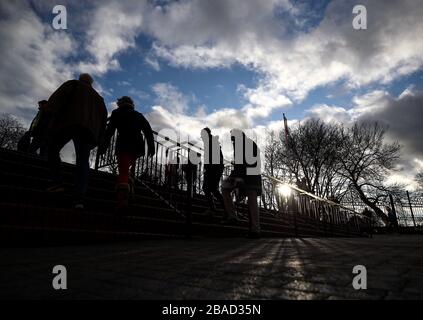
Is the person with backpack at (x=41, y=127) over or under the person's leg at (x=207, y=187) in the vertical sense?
over

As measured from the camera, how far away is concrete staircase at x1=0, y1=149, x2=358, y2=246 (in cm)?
305

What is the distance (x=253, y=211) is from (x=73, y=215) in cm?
345

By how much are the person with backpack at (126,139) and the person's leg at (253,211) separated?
2.32 meters

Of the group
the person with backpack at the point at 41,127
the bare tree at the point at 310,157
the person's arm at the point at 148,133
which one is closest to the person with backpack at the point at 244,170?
the person's arm at the point at 148,133

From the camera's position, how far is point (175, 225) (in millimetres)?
4930

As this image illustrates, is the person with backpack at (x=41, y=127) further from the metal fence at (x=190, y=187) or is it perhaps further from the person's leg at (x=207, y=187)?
the person's leg at (x=207, y=187)

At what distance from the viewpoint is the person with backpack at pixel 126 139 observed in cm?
407

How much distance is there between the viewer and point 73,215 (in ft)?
11.3

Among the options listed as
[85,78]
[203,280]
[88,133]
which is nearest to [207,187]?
[88,133]

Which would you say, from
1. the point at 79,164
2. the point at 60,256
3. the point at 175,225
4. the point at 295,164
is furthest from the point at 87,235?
the point at 295,164

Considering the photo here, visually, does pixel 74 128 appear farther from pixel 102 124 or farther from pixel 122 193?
pixel 122 193

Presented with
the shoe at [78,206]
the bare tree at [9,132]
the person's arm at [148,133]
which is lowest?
the shoe at [78,206]
